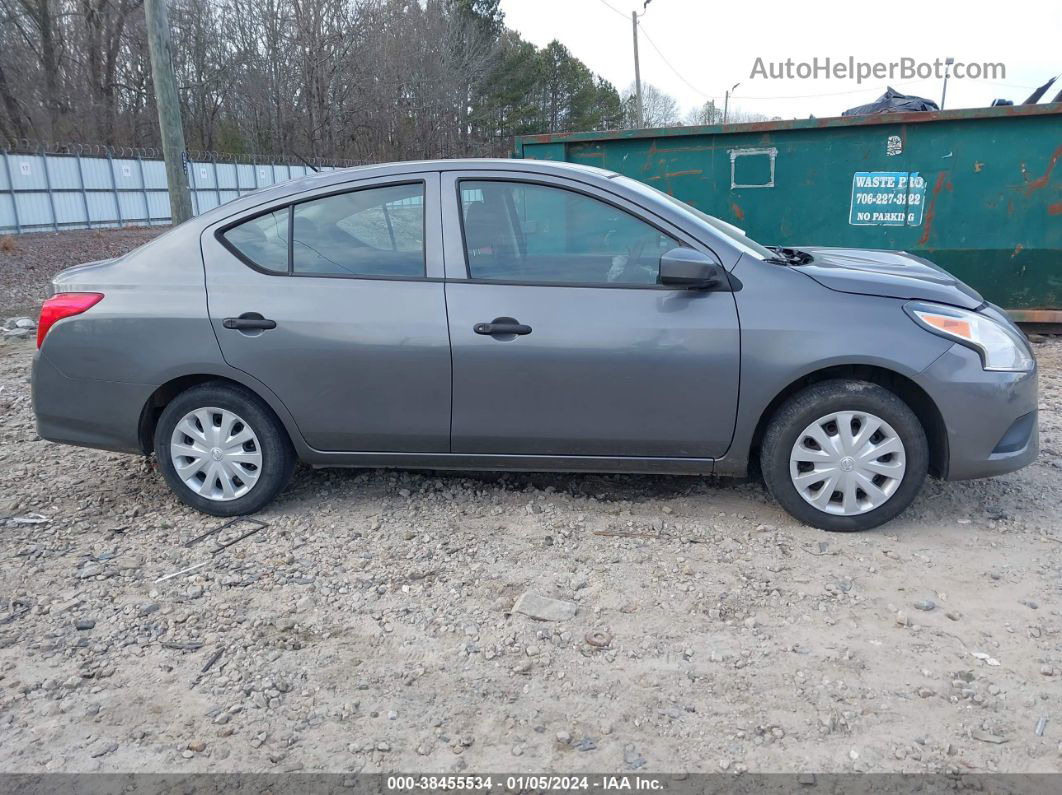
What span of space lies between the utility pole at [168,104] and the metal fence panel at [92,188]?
1049 cm

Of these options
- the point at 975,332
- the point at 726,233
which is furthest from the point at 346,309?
the point at 975,332

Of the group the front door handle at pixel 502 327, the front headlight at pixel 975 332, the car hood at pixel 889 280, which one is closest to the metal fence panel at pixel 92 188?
the front door handle at pixel 502 327

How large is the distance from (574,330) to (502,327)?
328 millimetres

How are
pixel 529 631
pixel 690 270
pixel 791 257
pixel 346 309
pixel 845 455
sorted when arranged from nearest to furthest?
pixel 529 631
pixel 690 270
pixel 845 455
pixel 346 309
pixel 791 257

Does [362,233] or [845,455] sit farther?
[362,233]

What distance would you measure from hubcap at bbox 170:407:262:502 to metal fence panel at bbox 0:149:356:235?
679 inches

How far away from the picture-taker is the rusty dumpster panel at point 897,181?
7.67 m

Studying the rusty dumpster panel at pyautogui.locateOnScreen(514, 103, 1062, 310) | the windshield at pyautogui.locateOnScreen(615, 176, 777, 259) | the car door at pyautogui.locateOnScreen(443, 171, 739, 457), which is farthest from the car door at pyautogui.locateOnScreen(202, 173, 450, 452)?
the rusty dumpster panel at pyautogui.locateOnScreen(514, 103, 1062, 310)

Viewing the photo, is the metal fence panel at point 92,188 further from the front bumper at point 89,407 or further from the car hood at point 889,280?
A: the car hood at point 889,280

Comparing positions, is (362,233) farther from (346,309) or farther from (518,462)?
(518,462)

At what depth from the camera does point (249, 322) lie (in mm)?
4027

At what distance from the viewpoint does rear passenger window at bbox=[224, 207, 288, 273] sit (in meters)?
4.12

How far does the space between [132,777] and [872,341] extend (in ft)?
10.6

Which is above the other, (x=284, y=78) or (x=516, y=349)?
(x=284, y=78)
